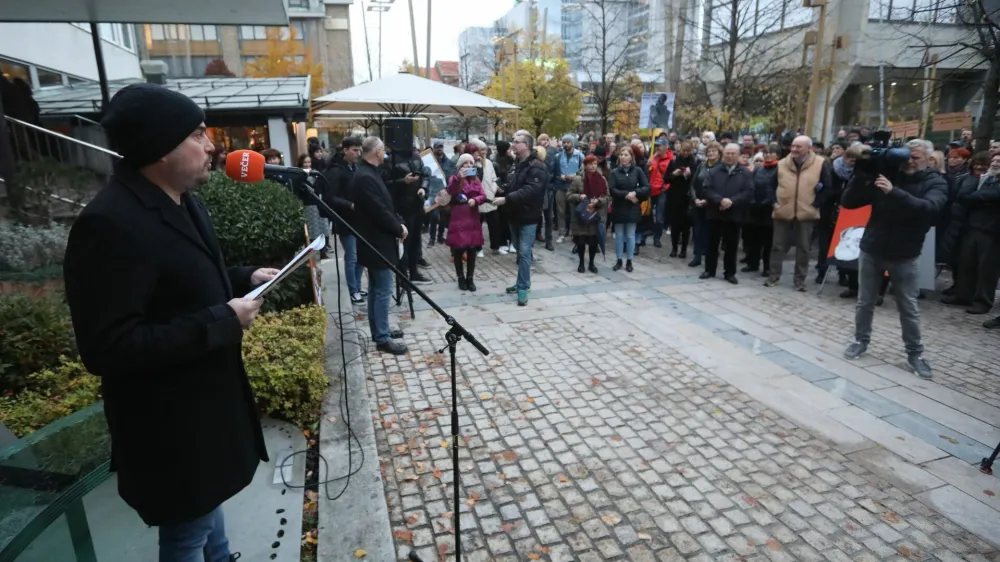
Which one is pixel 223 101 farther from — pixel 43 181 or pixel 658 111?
pixel 658 111

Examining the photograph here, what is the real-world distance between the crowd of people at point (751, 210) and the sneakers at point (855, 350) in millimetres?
13

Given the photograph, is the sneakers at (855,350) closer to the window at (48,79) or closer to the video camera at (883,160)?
the video camera at (883,160)

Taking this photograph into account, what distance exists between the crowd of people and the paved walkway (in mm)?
704

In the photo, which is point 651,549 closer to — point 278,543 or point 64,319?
point 278,543

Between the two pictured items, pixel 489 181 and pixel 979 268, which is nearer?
pixel 979 268

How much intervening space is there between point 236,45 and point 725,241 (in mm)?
63427

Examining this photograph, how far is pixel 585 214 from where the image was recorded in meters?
9.17

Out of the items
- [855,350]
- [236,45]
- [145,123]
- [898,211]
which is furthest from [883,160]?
[236,45]

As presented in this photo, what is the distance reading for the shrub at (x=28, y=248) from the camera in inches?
219

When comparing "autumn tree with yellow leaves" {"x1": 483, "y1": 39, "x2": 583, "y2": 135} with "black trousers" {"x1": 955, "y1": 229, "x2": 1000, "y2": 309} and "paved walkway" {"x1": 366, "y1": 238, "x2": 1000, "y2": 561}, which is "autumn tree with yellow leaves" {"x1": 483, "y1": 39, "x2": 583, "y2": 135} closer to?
"black trousers" {"x1": 955, "y1": 229, "x2": 1000, "y2": 309}

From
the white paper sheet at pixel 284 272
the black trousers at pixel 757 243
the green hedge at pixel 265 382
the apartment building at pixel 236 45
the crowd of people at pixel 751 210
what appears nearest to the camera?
the white paper sheet at pixel 284 272

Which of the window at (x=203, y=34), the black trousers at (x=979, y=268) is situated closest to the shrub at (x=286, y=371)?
the black trousers at (x=979, y=268)

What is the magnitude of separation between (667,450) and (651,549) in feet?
3.73

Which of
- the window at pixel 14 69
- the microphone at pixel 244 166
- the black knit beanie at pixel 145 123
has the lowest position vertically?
the microphone at pixel 244 166
